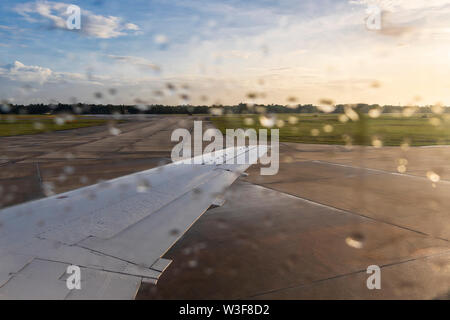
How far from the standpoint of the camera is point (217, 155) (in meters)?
7.19

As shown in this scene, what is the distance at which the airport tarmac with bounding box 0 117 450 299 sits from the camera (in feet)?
13.7

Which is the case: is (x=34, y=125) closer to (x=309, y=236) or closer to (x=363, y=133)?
(x=363, y=133)

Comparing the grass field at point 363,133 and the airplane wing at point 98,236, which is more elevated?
the grass field at point 363,133

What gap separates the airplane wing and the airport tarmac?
1248 millimetres

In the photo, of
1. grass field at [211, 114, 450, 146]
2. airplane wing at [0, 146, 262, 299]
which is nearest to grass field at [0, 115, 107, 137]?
grass field at [211, 114, 450, 146]

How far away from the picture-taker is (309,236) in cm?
587

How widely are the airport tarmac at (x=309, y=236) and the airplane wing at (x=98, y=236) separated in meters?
1.25

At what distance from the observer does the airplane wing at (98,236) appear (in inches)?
81.4

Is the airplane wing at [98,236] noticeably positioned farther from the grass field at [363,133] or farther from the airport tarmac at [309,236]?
the grass field at [363,133]

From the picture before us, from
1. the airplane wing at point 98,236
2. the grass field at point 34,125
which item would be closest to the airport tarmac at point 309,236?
the airplane wing at point 98,236

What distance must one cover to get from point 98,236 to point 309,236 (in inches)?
167

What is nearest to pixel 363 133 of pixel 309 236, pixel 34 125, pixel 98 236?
pixel 309 236
